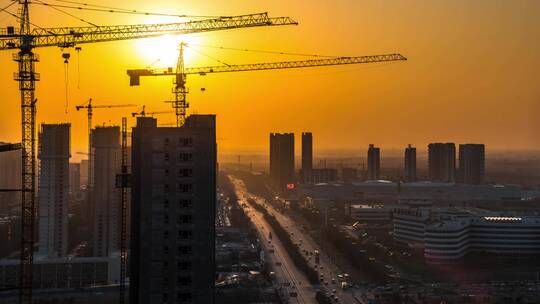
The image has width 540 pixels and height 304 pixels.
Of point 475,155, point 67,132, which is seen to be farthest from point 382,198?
point 67,132

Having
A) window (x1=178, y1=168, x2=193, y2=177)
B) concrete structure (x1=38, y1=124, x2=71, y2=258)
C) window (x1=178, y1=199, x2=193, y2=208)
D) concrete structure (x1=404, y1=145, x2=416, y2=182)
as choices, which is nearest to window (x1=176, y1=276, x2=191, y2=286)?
window (x1=178, y1=199, x2=193, y2=208)

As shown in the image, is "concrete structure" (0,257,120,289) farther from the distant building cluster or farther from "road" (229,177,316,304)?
the distant building cluster

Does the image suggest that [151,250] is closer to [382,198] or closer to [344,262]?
[344,262]

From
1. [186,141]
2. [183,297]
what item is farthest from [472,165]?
[183,297]

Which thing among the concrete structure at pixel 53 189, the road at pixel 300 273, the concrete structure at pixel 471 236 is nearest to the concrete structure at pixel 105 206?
the concrete structure at pixel 53 189

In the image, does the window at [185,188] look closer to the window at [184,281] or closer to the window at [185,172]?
the window at [185,172]
